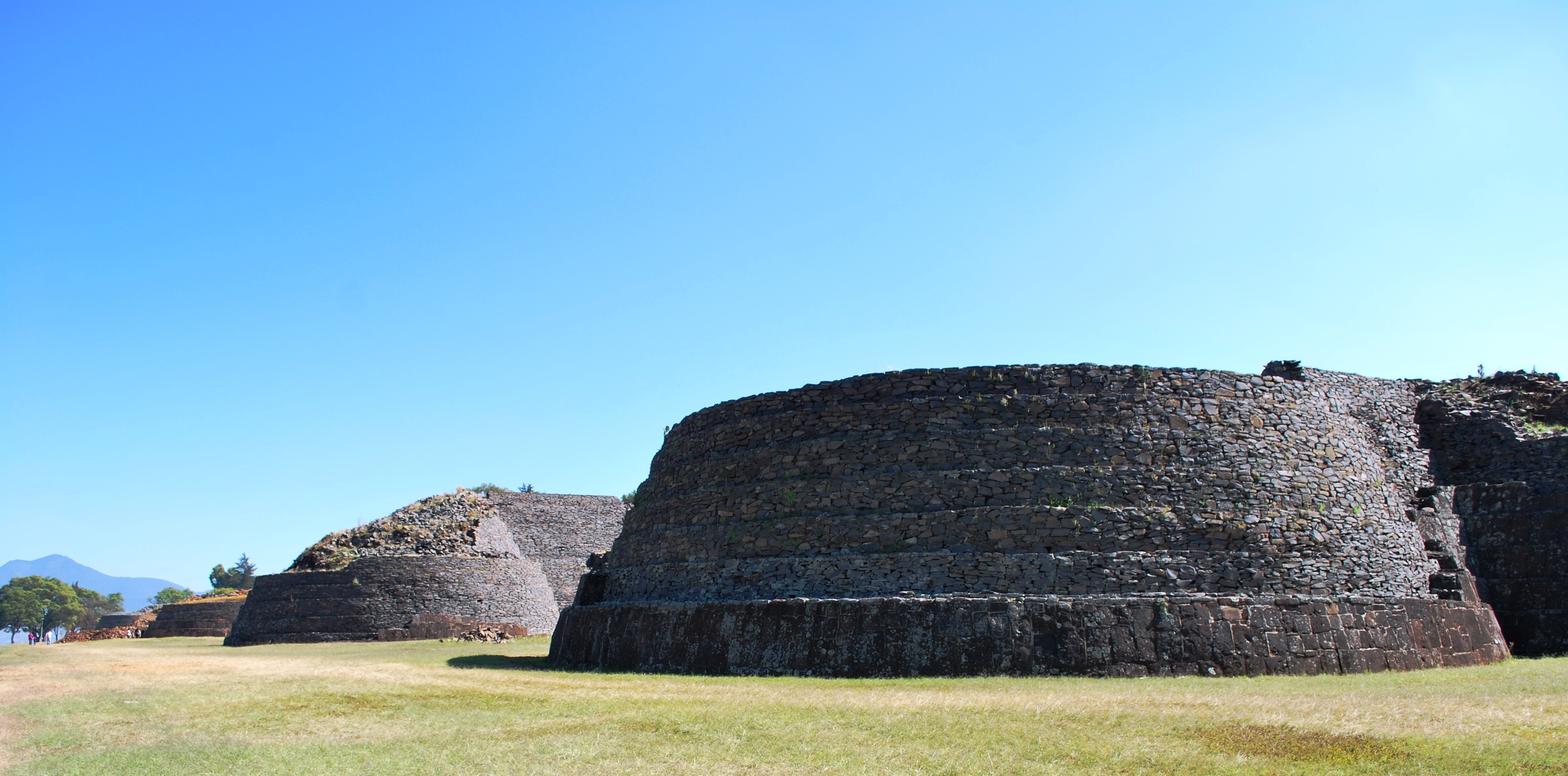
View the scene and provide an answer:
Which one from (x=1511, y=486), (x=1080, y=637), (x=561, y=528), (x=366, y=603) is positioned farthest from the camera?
(x=561, y=528)

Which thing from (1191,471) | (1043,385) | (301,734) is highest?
(1043,385)

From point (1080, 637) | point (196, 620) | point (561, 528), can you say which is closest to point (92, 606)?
point (196, 620)

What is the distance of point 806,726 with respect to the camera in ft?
31.0

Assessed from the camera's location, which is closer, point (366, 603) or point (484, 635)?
point (366, 603)

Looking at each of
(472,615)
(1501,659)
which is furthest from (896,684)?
(472,615)

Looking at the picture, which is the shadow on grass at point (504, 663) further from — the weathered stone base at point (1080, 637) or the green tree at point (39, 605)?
the green tree at point (39, 605)

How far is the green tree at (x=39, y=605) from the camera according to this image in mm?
108688

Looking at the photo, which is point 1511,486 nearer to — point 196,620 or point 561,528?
point 561,528

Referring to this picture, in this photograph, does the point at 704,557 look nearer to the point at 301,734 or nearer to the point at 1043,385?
the point at 1043,385

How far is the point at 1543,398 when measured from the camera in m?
21.6

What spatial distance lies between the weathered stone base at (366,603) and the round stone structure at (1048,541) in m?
19.8

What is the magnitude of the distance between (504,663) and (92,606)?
13618 cm

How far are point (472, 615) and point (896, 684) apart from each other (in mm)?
28897

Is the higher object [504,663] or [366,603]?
[366,603]
